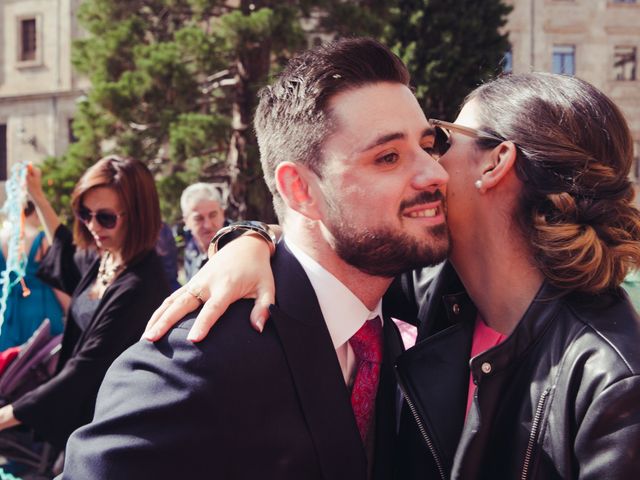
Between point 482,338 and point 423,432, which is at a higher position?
point 482,338

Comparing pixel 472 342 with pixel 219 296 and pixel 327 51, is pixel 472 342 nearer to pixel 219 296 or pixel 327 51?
pixel 219 296

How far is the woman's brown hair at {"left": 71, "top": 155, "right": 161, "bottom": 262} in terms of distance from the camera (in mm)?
3627

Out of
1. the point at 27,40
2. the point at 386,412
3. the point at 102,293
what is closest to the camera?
the point at 386,412

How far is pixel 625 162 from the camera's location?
1.94 metres

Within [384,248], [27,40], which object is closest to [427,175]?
[384,248]

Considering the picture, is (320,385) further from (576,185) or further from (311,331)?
(576,185)

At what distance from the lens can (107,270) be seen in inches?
146

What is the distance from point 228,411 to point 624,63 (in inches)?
1072

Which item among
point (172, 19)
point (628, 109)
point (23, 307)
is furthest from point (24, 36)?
point (23, 307)

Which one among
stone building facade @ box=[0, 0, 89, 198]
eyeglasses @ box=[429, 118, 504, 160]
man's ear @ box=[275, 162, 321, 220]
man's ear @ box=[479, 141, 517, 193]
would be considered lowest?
man's ear @ box=[275, 162, 321, 220]

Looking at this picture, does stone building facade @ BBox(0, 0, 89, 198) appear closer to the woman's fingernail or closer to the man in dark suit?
the man in dark suit

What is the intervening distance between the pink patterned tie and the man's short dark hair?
0.47 m


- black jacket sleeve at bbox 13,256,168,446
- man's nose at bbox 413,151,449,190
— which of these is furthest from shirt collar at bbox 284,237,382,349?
black jacket sleeve at bbox 13,256,168,446

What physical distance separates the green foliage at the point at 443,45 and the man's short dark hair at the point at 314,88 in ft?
44.3
